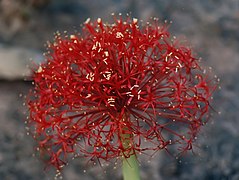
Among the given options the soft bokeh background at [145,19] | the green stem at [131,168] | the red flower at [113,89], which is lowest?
the green stem at [131,168]

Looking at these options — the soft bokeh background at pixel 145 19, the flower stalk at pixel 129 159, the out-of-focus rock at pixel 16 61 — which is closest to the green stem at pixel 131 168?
the flower stalk at pixel 129 159

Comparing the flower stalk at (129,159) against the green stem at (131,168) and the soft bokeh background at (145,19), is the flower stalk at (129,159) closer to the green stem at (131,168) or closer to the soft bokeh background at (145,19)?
the green stem at (131,168)

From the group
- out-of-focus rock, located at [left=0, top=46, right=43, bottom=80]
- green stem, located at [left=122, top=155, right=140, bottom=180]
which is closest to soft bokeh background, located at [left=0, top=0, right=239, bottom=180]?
out-of-focus rock, located at [left=0, top=46, right=43, bottom=80]

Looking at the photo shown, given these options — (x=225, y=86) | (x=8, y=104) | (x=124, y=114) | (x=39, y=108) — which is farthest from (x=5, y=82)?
(x=124, y=114)

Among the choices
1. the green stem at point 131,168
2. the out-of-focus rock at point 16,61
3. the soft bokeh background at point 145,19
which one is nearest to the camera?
the green stem at point 131,168

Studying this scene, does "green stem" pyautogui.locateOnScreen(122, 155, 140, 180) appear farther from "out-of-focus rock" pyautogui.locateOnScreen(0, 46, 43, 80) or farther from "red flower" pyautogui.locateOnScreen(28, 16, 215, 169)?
"out-of-focus rock" pyautogui.locateOnScreen(0, 46, 43, 80)

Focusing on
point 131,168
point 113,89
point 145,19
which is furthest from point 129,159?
point 145,19
